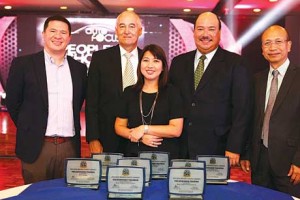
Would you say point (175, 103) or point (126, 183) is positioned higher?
point (175, 103)

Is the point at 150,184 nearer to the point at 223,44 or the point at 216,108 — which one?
the point at 216,108

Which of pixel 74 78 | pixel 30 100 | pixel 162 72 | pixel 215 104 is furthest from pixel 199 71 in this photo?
pixel 30 100

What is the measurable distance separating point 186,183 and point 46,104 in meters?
1.15

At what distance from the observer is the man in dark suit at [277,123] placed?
2.59m

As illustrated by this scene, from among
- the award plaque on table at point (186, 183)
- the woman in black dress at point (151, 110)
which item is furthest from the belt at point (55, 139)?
the award plaque on table at point (186, 183)

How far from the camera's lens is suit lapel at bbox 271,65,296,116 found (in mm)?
2604

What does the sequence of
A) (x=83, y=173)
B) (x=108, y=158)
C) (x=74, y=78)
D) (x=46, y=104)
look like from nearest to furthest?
1. (x=83, y=173)
2. (x=108, y=158)
3. (x=46, y=104)
4. (x=74, y=78)

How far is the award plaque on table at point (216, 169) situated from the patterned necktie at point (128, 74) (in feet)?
3.14

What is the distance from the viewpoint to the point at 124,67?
2.84 meters

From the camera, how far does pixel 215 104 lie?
103 inches

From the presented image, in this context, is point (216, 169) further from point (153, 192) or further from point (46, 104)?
point (46, 104)

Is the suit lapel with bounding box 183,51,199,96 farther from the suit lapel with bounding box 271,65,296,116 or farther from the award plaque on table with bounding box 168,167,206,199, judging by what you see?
the award plaque on table with bounding box 168,167,206,199

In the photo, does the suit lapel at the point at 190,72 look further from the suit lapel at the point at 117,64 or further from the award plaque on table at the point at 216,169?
the award plaque on table at the point at 216,169

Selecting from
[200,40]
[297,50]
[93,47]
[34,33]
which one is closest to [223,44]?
[297,50]
